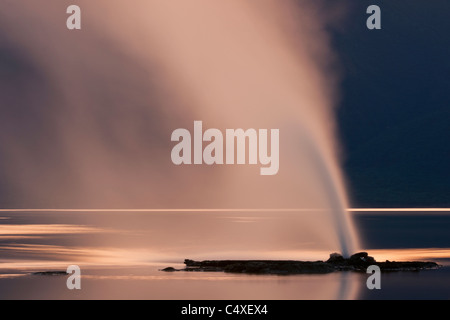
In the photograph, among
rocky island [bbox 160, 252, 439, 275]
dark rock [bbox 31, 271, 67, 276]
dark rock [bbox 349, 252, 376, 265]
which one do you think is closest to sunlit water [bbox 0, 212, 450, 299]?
dark rock [bbox 31, 271, 67, 276]

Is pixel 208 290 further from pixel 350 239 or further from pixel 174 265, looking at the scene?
pixel 350 239

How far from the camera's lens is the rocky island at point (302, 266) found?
63531mm

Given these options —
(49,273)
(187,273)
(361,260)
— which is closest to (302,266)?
(361,260)

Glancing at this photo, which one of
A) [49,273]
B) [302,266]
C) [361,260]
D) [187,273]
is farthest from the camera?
[361,260]

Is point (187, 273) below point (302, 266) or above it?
below

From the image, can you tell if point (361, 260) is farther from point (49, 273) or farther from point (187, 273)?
point (49, 273)

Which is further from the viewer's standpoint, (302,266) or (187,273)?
(302,266)

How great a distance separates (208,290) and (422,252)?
3593 cm

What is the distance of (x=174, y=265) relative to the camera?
69.9 metres

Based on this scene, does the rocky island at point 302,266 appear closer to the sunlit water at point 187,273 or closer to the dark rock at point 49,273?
A: the sunlit water at point 187,273

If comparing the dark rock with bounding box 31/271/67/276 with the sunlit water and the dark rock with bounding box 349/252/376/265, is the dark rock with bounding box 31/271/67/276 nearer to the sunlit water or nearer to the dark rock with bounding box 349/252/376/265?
the sunlit water

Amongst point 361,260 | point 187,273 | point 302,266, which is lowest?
point 187,273

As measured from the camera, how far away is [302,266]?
64188 mm
